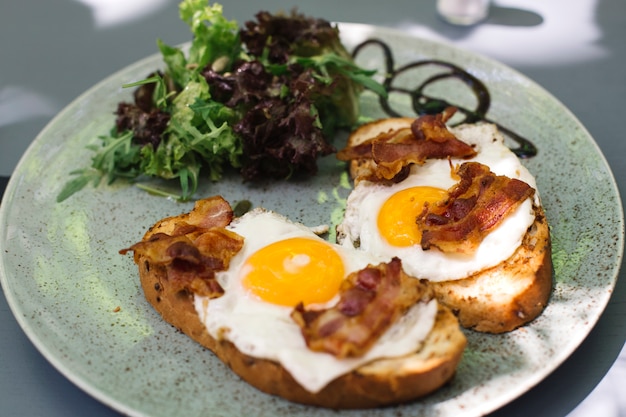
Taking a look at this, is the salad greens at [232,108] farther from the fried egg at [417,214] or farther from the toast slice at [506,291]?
the toast slice at [506,291]

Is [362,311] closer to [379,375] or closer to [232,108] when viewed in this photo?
[379,375]

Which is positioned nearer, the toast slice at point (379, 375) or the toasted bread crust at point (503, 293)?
the toast slice at point (379, 375)

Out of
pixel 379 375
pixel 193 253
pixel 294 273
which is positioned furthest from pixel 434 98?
pixel 379 375

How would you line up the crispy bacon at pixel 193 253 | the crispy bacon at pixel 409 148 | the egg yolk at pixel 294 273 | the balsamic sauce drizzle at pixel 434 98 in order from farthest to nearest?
the balsamic sauce drizzle at pixel 434 98 < the crispy bacon at pixel 409 148 < the crispy bacon at pixel 193 253 < the egg yolk at pixel 294 273

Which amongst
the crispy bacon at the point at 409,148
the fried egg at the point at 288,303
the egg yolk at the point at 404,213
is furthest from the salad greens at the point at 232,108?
the fried egg at the point at 288,303

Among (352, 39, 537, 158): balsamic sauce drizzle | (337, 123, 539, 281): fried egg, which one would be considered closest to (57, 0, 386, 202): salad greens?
(352, 39, 537, 158): balsamic sauce drizzle

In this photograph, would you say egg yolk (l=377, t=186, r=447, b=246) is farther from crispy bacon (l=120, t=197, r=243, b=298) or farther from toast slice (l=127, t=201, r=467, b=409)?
crispy bacon (l=120, t=197, r=243, b=298)
